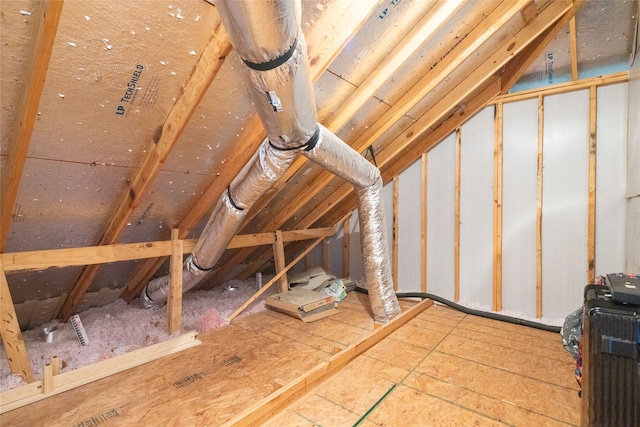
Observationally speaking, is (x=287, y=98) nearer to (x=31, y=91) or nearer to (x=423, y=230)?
(x=31, y=91)

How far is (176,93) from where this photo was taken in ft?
5.20

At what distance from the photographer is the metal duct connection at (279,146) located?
106 centimetres

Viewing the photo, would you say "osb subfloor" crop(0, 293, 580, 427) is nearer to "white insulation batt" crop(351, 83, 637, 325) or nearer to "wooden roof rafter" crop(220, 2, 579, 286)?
"white insulation batt" crop(351, 83, 637, 325)

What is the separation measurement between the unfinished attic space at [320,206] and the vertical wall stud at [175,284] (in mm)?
18

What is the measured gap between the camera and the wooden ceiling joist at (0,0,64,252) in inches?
40.0

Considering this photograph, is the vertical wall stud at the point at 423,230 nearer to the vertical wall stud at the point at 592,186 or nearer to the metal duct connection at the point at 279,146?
the metal duct connection at the point at 279,146

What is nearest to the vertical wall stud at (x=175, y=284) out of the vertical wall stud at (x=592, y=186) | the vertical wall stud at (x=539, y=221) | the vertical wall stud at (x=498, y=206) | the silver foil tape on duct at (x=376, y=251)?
the silver foil tape on duct at (x=376, y=251)

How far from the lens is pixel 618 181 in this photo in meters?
2.67

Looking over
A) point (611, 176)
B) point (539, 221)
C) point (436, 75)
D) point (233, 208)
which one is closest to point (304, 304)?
point (233, 208)

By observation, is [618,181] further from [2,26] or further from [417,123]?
[2,26]

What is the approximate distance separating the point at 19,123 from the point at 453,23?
2.48m

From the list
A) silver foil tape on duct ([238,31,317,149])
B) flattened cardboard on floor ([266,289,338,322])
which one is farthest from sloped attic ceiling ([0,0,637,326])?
flattened cardboard on floor ([266,289,338,322])

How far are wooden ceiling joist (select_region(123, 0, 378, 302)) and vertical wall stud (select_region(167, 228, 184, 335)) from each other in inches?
3.3

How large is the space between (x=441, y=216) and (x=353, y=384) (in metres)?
2.28
